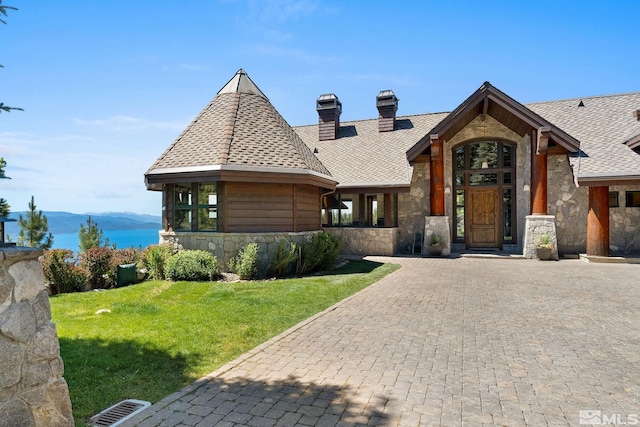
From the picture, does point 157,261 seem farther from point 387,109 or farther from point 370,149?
point 387,109

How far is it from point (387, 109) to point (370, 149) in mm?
2730

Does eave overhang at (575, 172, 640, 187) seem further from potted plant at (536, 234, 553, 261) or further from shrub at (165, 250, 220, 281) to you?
shrub at (165, 250, 220, 281)

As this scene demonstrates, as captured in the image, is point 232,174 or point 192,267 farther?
point 232,174

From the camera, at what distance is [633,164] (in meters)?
13.4

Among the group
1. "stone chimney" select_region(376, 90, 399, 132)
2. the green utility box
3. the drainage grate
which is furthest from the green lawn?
"stone chimney" select_region(376, 90, 399, 132)

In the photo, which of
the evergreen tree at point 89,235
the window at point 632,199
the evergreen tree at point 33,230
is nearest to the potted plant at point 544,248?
the window at point 632,199

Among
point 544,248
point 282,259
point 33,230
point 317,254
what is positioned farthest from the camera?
point 33,230

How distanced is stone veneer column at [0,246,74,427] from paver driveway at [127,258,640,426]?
84 centimetres

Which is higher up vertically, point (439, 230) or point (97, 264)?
point (439, 230)

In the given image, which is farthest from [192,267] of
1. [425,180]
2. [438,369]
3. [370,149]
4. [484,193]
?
[484,193]

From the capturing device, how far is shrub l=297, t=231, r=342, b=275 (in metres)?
12.3

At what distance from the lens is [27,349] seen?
2701 mm

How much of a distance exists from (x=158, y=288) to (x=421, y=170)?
11.8 m

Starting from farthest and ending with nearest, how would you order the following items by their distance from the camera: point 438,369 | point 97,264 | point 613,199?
point 613,199 < point 97,264 < point 438,369
